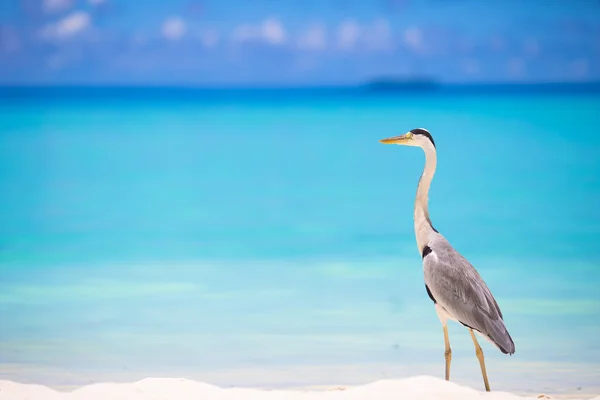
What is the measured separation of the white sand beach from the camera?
3.63 metres

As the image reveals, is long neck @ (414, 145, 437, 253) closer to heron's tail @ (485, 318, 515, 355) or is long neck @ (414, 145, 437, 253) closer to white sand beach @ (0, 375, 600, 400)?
heron's tail @ (485, 318, 515, 355)

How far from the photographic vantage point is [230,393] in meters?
3.75

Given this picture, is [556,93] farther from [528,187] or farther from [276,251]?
[276,251]

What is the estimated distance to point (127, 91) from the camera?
24.0 m

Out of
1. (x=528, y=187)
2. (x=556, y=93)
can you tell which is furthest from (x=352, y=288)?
(x=556, y=93)

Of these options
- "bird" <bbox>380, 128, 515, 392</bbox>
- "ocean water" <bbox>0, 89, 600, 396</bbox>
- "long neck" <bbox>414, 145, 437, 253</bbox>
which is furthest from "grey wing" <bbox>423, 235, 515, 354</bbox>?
"ocean water" <bbox>0, 89, 600, 396</bbox>

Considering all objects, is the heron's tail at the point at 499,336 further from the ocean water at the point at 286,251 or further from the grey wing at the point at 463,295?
the ocean water at the point at 286,251

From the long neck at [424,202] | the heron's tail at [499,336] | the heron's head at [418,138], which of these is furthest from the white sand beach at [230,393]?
the heron's head at [418,138]

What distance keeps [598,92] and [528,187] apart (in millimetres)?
6955

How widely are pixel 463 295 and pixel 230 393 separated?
0.97m

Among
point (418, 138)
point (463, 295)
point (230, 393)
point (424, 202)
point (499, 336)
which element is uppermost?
point (418, 138)

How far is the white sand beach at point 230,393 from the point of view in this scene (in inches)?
143

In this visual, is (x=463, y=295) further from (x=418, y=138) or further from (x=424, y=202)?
(x=418, y=138)

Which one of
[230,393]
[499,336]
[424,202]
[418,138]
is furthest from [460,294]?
[230,393]
